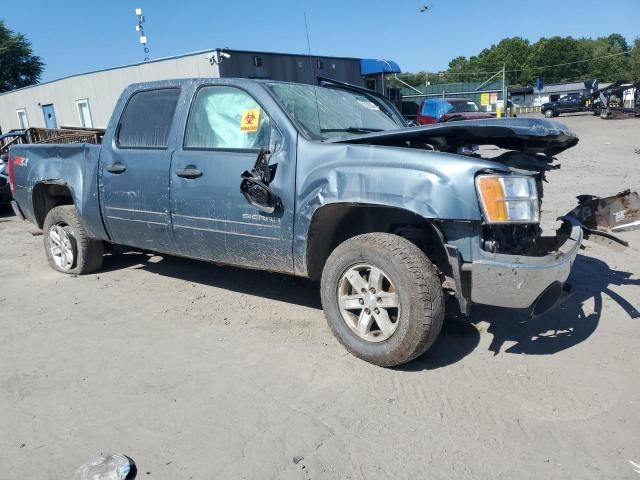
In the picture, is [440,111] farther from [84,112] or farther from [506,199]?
[506,199]

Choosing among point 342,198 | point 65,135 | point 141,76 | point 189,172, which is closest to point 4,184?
point 65,135

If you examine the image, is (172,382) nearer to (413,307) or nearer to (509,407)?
(413,307)

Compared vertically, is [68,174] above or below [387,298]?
above

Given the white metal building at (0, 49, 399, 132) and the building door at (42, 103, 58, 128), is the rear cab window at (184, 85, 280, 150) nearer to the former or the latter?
the white metal building at (0, 49, 399, 132)

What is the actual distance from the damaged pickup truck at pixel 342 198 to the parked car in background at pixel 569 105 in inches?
1599

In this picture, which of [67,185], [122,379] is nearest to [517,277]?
[122,379]

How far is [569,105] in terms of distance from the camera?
133ft

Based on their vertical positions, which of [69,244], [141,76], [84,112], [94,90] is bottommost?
[69,244]

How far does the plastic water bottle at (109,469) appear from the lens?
2531mm

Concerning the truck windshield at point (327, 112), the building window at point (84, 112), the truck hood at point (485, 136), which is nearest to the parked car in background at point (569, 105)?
the building window at point (84, 112)

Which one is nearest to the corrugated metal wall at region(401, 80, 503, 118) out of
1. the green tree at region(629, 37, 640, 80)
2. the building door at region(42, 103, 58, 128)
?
the building door at region(42, 103, 58, 128)

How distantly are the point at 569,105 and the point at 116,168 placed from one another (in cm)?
4226

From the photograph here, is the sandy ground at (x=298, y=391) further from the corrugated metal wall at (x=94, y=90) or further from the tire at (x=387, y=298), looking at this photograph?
the corrugated metal wall at (x=94, y=90)

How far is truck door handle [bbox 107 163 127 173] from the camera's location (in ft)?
15.6
